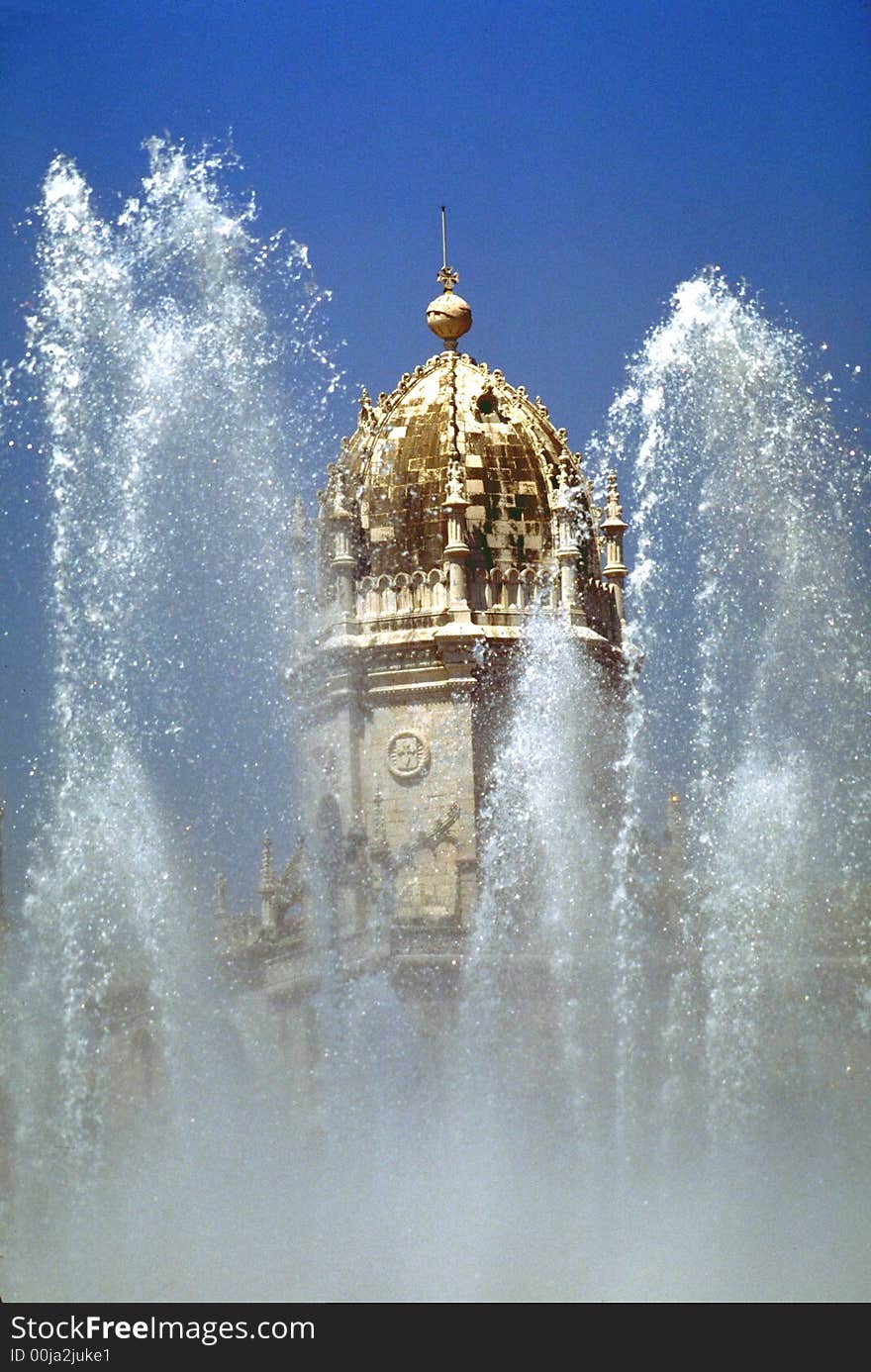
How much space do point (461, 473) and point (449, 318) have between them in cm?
338

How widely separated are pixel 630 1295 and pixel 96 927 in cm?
965

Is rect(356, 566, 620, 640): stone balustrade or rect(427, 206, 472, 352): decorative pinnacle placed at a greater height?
rect(427, 206, 472, 352): decorative pinnacle

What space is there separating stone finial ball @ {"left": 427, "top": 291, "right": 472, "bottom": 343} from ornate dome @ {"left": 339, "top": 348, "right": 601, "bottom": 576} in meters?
0.75

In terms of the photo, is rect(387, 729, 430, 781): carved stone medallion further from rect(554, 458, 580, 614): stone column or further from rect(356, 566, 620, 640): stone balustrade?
rect(554, 458, 580, 614): stone column

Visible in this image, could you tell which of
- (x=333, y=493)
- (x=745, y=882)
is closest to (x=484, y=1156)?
(x=745, y=882)

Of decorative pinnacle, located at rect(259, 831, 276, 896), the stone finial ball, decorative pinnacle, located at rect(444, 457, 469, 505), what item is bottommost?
decorative pinnacle, located at rect(259, 831, 276, 896)

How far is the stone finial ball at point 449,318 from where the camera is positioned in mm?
49344

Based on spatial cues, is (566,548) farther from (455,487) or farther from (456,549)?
(455,487)

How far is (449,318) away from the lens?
162ft

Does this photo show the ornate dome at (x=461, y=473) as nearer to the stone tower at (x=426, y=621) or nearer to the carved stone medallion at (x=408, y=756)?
the stone tower at (x=426, y=621)

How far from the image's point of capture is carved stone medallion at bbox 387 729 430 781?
1841 inches

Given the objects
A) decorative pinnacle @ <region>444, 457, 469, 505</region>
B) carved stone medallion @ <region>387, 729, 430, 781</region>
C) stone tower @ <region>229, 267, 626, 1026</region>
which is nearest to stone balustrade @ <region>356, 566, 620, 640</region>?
stone tower @ <region>229, 267, 626, 1026</region>

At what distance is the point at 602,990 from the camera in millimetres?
42750
